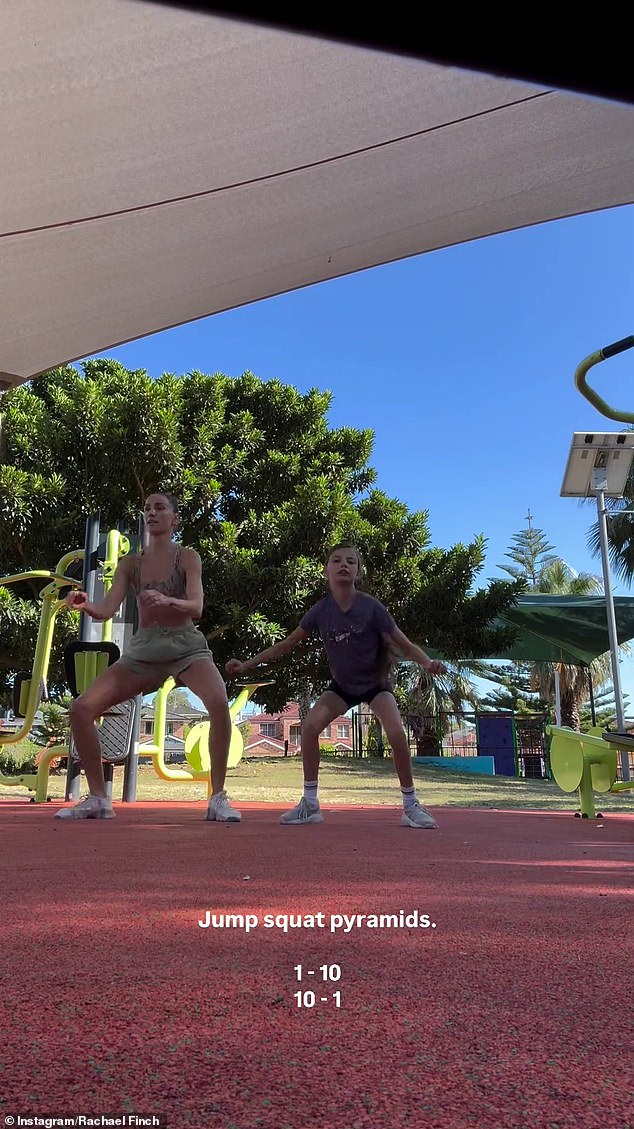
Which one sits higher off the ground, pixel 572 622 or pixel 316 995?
pixel 572 622

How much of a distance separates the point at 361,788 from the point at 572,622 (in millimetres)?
6394

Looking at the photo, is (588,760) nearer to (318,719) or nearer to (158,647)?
(318,719)

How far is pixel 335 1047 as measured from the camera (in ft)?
3.19

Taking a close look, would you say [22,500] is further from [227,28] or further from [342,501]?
[227,28]

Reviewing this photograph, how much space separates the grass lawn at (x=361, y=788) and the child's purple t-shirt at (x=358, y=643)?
138 inches

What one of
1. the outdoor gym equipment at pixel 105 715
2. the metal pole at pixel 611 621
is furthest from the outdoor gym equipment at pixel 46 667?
the metal pole at pixel 611 621

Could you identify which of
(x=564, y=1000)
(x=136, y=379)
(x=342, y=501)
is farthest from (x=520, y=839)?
(x=136, y=379)

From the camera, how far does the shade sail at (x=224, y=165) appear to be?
3086mm

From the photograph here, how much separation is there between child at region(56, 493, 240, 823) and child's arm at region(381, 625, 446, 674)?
33.5 inches

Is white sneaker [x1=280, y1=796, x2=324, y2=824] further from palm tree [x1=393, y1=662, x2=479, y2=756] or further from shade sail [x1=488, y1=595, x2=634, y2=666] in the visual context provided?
palm tree [x1=393, y1=662, x2=479, y2=756]

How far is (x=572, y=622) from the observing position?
49.8 ft
